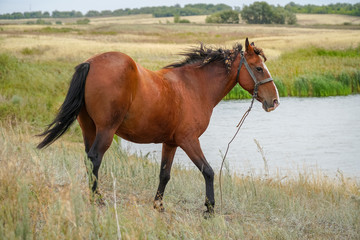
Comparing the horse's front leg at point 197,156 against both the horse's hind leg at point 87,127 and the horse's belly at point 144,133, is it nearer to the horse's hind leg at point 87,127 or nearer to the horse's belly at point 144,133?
the horse's belly at point 144,133

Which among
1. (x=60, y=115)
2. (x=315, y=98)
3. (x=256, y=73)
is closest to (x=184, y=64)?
(x=256, y=73)

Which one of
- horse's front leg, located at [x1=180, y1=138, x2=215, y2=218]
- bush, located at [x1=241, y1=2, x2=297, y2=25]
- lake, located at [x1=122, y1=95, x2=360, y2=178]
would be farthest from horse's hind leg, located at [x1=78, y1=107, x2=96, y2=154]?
bush, located at [x1=241, y1=2, x2=297, y2=25]

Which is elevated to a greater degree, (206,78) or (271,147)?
(206,78)

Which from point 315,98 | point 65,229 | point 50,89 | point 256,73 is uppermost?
point 256,73

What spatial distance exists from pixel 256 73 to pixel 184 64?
0.88 m

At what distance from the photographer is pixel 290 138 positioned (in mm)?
14586

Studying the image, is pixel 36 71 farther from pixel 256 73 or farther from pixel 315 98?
pixel 256 73

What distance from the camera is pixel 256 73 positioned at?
5.31m

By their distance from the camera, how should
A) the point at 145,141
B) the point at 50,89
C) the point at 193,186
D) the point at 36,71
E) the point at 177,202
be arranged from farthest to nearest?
1. the point at 36,71
2. the point at 50,89
3. the point at 193,186
4. the point at 177,202
5. the point at 145,141

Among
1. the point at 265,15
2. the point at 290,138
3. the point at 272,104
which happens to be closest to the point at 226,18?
the point at 265,15

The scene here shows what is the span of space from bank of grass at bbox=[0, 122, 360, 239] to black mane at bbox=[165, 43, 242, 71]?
1.49 meters

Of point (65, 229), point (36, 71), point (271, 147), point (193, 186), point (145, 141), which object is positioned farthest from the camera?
point (36, 71)

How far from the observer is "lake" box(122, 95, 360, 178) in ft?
36.8

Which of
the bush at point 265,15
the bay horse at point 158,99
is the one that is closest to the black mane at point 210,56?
the bay horse at point 158,99
